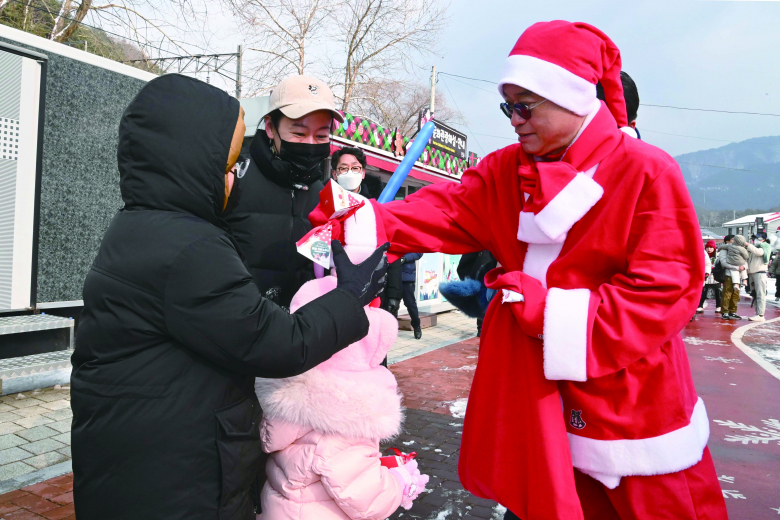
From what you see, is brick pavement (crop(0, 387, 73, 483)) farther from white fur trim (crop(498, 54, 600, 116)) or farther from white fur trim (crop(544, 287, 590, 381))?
white fur trim (crop(498, 54, 600, 116))

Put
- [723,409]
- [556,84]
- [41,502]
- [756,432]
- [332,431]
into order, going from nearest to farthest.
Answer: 1. [556,84]
2. [332,431]
3. [41,502]
4. [756,432]
5. [723,409]

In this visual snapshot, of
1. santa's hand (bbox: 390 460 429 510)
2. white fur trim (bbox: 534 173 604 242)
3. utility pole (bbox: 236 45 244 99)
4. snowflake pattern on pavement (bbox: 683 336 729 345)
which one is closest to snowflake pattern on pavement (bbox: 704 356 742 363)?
snowflake pattern on pavement (bbox: 683 336 729 345)

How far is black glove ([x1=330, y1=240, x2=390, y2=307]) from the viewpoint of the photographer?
1569 mm

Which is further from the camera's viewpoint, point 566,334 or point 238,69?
point 238,69

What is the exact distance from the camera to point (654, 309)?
1399 millimetres

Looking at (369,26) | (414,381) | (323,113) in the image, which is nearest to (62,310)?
(414,381)

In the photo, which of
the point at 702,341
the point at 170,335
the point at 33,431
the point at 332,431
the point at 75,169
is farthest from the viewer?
the point at 702,341

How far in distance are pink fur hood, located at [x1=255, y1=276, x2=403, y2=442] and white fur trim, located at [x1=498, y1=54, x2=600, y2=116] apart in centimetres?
83

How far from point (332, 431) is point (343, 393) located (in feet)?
0.41

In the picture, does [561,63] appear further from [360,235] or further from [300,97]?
[300,97]

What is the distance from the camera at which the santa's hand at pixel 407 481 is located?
1873 millimetres

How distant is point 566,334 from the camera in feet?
4.69

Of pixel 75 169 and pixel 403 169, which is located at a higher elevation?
pixel 75 169

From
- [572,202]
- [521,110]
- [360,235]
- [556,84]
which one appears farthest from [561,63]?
[360,235]
